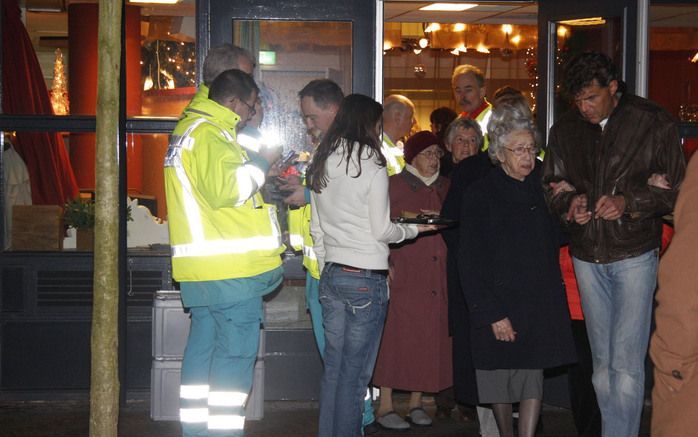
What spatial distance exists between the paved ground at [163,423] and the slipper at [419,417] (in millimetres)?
60

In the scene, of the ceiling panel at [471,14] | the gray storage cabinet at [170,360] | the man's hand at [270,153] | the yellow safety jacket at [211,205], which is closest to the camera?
the yellow safety jacket at [211,205]

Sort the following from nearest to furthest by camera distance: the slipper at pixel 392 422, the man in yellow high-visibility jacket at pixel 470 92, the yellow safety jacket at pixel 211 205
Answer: the yellow safety jacket at pixel 211 205, the slipper at pixel 392 422, the man in yellow high-visibility jacket at pixel 470 92

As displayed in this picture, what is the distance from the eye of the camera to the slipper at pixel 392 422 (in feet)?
22.2

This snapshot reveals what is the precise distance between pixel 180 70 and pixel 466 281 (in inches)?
115

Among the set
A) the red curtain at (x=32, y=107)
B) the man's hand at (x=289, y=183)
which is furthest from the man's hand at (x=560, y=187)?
the red curtain at (x=32, y=107)

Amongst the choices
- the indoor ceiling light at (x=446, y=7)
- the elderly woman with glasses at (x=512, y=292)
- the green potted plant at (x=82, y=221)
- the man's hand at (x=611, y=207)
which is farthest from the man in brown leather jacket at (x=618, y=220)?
the indoor ceiling light at (x=446, y=7)

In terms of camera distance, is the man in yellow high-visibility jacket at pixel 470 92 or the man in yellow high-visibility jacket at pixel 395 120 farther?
the man in yellow high-visibility jacket at pixel 470 92

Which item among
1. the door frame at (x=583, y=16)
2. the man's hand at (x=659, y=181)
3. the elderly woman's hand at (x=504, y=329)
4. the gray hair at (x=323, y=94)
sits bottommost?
the elderly woman's hand at (x=504, y=329)

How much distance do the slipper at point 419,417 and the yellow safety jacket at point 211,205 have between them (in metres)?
1.98

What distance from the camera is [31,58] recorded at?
24.3ft

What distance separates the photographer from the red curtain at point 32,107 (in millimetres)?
7316

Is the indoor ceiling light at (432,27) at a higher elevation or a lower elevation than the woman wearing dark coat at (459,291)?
higher

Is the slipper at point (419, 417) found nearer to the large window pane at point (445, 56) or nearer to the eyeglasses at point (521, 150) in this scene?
the eyeglasses at point (521, 150)

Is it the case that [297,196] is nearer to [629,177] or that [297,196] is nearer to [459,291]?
[459,291]
